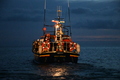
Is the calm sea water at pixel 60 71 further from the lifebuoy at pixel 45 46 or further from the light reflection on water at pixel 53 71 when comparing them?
the lifebuoy at pixel 45 46

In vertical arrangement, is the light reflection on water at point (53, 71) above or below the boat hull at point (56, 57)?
below

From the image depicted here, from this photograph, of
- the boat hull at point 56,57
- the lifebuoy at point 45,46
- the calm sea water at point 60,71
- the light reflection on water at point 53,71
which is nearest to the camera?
the calm sea water at point 60,71

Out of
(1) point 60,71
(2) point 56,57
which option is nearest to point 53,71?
(1) point 60,71

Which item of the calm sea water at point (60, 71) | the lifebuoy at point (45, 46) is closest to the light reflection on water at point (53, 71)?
the calm sea water at point (60, 71)

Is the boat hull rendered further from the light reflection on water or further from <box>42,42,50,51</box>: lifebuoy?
<box>42,42,50,51</box>: lifebuoy

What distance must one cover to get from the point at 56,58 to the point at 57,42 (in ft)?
21.0

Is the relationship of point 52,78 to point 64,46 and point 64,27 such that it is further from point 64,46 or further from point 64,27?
point 64,27

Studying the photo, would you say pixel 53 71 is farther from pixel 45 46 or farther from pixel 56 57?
pixel 45 46

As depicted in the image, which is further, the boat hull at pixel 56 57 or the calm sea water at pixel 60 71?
the boat hull at pixel 56 57

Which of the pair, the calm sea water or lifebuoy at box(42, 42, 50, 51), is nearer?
the calm sea water

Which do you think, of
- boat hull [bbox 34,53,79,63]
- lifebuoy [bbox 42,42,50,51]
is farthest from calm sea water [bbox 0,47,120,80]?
lifebuoy [bbox 42,42,50,51]

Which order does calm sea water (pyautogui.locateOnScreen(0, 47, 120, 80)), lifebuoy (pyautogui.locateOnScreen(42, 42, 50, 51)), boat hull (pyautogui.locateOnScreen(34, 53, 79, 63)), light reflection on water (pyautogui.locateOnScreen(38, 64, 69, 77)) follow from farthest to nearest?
lifebuoy (pyautogui.locateOnScreen(42, 42, 50, 51)) < boat hull (pyautogui.locateOnScreen(34, 53, 79, 63)) < light reflection on water (pyautogui.locateOnScreen(38, 64, 69, 77)) < calm sea water (pyautogui.locateOnScreen(0, 47, 120, 80))

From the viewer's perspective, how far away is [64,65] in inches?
2132

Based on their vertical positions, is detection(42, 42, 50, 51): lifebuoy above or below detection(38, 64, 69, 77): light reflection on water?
above
